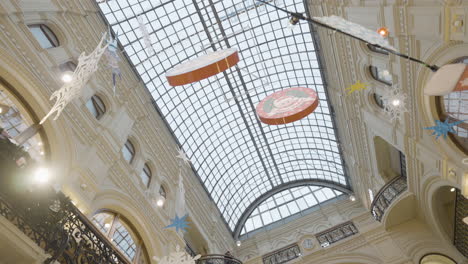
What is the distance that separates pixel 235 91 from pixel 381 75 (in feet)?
50.4

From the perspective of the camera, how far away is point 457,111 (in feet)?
34.7

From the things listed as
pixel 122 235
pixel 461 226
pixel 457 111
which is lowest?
pixel 461 226

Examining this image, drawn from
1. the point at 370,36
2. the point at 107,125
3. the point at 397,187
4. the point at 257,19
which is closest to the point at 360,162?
the point at 397,187

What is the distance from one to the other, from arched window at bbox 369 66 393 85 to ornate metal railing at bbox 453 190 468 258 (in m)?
5.65

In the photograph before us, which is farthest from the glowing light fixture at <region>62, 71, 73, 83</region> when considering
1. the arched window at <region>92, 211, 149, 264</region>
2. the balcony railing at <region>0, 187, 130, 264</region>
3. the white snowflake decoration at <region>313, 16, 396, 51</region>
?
the white snowflake decoration at <region>313, 16, 396, 51</region>

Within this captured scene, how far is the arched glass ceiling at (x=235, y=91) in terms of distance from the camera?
74.7ft

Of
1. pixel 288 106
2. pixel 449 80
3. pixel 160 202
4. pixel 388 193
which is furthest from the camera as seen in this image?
pixel 388 193

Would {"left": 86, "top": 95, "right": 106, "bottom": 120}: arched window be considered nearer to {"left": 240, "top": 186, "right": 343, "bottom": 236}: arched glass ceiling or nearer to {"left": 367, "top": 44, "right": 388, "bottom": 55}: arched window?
{"left": 367, "top": 44, "right": 388, "bottom": 55}: arched window

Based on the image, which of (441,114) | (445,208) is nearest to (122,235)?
(441,114)

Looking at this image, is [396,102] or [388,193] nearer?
[396,102]

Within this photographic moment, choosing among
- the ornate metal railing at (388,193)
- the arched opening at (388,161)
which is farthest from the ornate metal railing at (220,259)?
the arched opening at (388,161)

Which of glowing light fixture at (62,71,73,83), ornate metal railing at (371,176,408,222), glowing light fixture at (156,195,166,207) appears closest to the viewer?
glowing light fixture at (62,71,73,83)

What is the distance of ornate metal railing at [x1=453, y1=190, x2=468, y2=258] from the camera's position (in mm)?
13828

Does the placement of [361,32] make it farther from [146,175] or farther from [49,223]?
[146,175]
